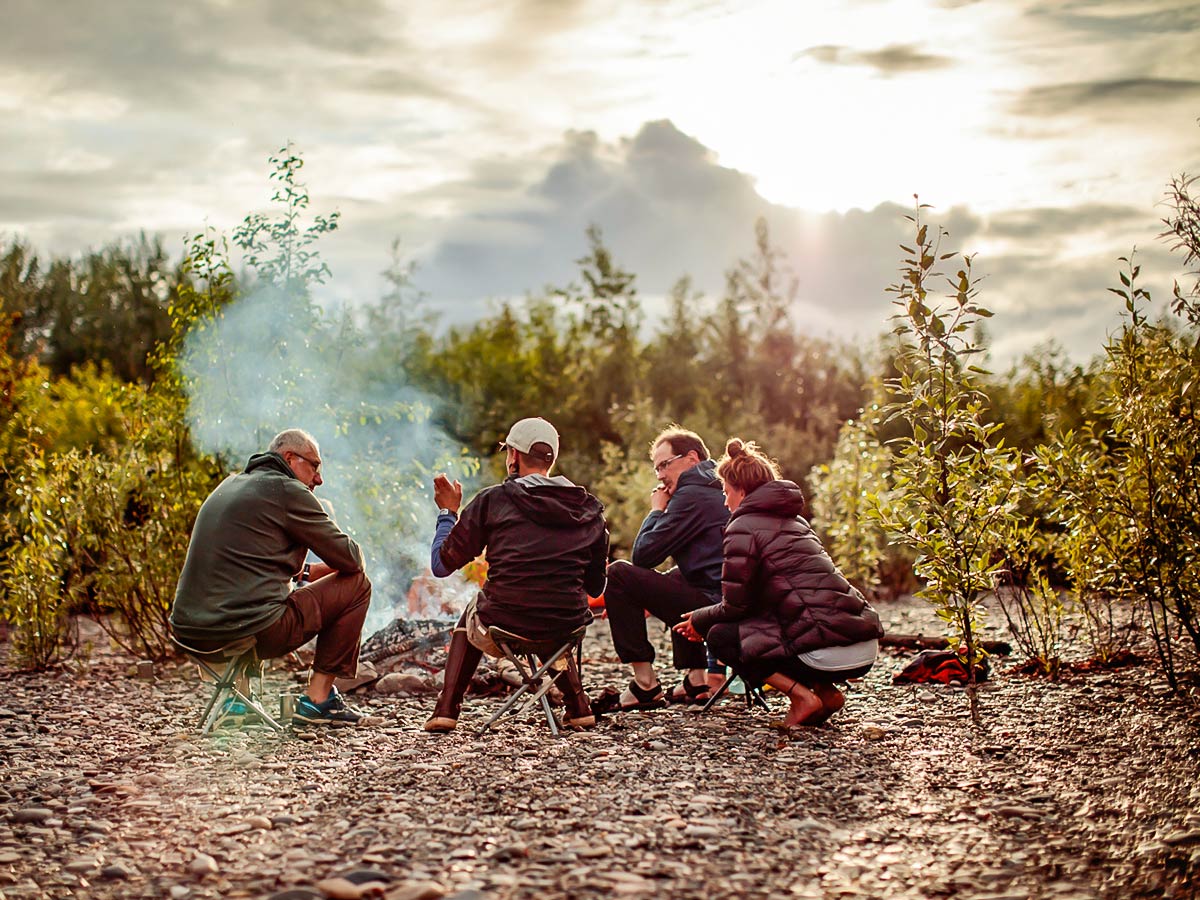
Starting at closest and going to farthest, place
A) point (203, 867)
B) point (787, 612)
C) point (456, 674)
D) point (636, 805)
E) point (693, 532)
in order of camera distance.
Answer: point (203, 867) < point (636, 805) < point (787, 612) < point (456, 674) < point (693, 532)

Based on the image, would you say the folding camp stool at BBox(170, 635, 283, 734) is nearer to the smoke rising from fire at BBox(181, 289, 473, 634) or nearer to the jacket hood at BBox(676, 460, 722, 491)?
the jacket hood at BBox(676, 460, 722, 491)

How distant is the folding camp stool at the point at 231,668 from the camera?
6345mm

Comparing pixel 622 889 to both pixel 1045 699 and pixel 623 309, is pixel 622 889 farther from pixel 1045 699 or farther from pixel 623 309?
pixel 623 309

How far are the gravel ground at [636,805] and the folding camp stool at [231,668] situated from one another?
0.13 meters

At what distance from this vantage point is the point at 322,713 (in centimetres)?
663

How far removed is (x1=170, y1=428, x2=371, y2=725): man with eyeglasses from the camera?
630cm

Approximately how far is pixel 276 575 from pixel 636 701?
2222 mm

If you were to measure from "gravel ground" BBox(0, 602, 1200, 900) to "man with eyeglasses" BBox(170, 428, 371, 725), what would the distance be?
1.62ft

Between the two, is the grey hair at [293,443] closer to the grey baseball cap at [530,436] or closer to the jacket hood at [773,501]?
the grey baseball cap at [530,436]

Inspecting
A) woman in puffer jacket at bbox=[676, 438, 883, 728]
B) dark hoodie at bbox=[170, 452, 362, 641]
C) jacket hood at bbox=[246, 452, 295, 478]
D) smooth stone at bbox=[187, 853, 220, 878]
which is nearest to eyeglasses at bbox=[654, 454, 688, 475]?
woman in puffer jacket at bbox=[676, 438, 883, 728]

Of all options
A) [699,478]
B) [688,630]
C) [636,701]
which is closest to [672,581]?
[688,630]

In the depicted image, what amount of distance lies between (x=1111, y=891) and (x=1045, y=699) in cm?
306

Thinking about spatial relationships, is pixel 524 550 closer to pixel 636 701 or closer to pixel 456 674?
pixel 456 674

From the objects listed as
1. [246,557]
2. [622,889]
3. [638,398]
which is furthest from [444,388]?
[622,889]
